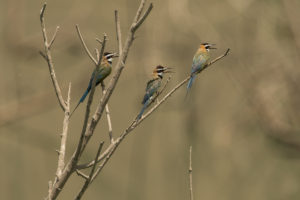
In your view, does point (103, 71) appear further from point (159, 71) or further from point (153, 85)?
point (159, 71)

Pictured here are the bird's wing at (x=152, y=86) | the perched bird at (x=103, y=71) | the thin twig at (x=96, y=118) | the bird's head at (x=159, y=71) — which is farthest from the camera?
the bird's head at (x=159, y=71)

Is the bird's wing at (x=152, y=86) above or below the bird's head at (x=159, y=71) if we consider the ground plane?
below

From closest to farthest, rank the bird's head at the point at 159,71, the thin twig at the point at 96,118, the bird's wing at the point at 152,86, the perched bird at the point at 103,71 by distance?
the thin twig at the point at 96,118 < the perched bird at the point at 103,71 < the bird's wing at the point at 152,86 < the bird's head at the point at 159,71

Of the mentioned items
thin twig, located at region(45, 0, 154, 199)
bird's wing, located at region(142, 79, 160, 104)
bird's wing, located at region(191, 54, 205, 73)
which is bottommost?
thin twig, located at region(45, 0, 154, 199)

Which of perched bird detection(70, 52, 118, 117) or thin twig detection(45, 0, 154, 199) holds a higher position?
perched bird detection(70, 52, 118, 117)

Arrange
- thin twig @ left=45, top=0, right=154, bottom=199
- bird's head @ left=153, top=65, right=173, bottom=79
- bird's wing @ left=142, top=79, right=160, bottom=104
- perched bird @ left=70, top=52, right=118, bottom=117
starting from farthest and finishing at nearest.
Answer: bird's head @ left=153, top=65, right=173, bottom=79, bird's wing @ left=142, top=79, right=160, bottom=104, perched bird @ left=70, top=52, right=118, bottom=117, thin twig @ left=45, top=0, right=154, bottom=199

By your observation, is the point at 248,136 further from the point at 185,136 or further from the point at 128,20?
the point at 128,20

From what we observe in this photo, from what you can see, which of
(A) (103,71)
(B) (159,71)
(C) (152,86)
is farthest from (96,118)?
(B) (159,71)

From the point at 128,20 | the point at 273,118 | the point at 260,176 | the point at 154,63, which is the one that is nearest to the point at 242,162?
the point at 260,176

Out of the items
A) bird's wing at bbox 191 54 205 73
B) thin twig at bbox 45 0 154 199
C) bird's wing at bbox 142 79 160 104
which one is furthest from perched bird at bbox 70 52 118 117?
thin twig at bbox 45 0 154 199

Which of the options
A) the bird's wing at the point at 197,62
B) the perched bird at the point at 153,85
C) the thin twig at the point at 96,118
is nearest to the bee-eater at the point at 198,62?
the bird's wing at the point at 197,62

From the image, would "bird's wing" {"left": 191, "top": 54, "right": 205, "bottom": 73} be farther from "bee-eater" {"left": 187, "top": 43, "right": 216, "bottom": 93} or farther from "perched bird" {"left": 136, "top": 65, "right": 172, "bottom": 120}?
"perched bird" {"left": 136, "top": 65, "right": 172, "bottom": 120}

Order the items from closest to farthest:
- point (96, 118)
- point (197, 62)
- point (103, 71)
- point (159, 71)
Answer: point (96, 118) < point (103, 71) < point (197, 62) < point (159, 71)

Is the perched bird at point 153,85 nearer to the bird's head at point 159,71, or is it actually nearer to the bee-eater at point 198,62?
the bird's head at point 159,71
